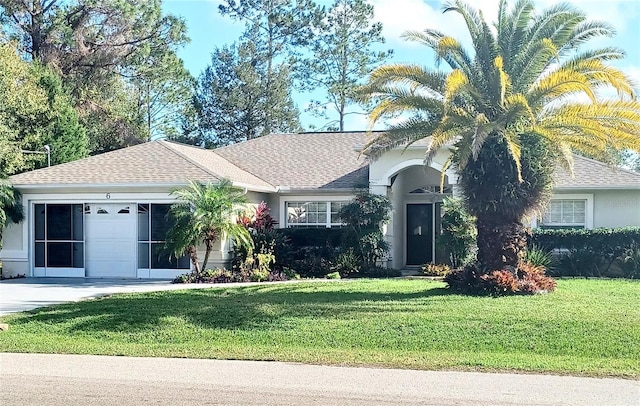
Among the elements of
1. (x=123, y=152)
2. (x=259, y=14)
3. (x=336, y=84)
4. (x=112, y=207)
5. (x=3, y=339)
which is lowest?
(x=3, y=339)

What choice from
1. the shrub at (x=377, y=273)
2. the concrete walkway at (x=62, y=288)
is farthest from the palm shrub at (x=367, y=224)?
the concrete walkway at (x=62, y=288)

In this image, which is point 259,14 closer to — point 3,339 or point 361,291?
point 361,291

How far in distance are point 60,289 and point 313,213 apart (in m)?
8.78

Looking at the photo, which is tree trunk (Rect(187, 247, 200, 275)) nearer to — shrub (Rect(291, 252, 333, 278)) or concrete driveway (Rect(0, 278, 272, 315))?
concrete driveway (Rect(0, 278, 272, 315))

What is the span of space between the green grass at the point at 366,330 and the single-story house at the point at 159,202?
6.14 metres

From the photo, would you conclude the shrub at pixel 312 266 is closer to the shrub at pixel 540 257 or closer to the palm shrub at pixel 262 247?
the palm shrub at pixel 262 247

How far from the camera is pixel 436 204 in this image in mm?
23484

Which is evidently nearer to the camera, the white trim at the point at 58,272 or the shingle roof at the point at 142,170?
the shingle roof at the point at 142,170

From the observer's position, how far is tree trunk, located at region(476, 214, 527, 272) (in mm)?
14508

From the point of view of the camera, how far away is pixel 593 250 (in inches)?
769

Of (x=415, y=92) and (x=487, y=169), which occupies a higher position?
(x=415, y=92)

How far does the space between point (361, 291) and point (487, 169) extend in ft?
12.7

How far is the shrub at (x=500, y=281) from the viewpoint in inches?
549

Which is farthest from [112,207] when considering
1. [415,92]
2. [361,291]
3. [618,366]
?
[618,366]
